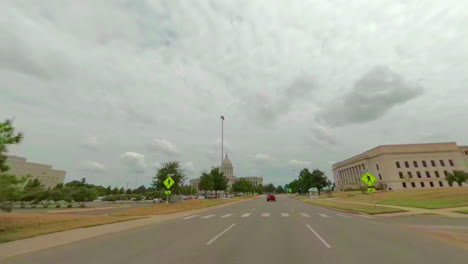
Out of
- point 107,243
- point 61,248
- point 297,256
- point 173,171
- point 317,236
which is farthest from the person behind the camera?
point 173,171

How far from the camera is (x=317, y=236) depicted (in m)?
10.4

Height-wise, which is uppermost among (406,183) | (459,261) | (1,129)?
(406,183)

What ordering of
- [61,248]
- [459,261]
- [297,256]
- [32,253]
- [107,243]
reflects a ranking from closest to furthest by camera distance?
[459,261], [297,256], [32,253], [61,248], [107,243]

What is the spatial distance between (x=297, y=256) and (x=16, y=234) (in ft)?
39.8

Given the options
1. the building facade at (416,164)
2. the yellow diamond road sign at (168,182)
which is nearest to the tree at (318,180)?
the building facade at (416,164)

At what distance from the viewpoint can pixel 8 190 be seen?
11945 millimetres

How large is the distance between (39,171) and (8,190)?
5359 inches

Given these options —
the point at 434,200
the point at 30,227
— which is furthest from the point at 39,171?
the point at 434,200

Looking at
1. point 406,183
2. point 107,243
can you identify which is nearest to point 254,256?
point 107,243

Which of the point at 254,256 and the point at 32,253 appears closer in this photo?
the point at 254,256

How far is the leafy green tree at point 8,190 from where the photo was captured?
38.9 ft

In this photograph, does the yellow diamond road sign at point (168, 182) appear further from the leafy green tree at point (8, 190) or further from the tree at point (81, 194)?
the tree at point (81, 194)

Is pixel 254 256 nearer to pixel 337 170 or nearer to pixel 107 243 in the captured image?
pixel 107 243

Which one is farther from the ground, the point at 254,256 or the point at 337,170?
the point at 337,170
